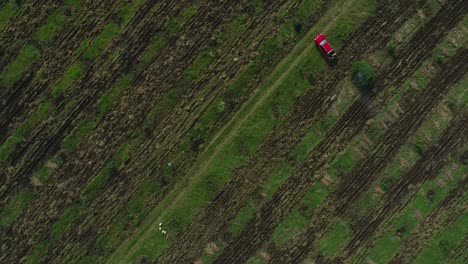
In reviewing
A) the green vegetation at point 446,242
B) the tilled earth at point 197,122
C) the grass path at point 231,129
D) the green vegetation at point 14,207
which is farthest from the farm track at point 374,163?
the green vegetation at point 14,207

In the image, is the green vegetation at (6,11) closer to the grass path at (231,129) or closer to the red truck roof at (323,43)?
the grass path at (231,129)

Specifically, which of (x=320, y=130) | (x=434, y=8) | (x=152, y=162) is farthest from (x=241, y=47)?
(x=434, y=8)

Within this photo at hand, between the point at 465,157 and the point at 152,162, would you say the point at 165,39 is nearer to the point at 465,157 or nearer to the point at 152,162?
the point at 152,162

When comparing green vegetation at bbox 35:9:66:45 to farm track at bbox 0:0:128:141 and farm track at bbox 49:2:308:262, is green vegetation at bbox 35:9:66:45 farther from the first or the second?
farm track at bbox 49:2:308:262

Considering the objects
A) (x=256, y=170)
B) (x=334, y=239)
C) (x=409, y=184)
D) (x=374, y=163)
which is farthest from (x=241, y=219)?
(x=409, y=184)

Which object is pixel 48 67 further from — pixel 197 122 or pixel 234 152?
pixel 234 152

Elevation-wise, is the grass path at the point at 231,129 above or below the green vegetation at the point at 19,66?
below
